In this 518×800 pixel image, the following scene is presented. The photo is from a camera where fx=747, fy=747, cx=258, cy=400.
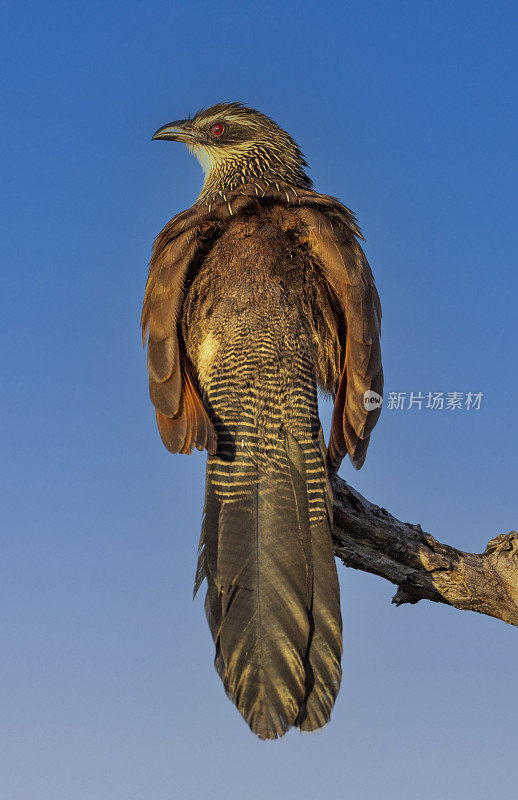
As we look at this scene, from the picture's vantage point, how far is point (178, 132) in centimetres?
651

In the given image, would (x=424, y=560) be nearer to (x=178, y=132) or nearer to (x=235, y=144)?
(x=235, y=144)

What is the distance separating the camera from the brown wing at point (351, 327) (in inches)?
171

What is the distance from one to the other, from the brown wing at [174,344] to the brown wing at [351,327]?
2.34 feet

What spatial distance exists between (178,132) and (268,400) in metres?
3.29

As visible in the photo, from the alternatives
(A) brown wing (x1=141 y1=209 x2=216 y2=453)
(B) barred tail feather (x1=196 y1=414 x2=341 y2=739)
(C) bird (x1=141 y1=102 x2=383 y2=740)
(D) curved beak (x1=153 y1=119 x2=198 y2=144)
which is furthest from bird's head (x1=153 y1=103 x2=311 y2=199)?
(B) barred tail feather (x1=196 y1=414 x2=341 y2=739)

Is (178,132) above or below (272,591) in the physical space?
above

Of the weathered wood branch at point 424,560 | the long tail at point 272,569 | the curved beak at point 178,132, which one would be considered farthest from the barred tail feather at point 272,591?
the curved beak at point 178,132

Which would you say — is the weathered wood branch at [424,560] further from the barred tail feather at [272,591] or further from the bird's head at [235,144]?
the bird's head at [235,144]

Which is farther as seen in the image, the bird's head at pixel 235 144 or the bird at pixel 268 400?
the bird's head at pixel 235 144

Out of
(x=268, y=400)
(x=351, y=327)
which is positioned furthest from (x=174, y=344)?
(x=351, y=327)

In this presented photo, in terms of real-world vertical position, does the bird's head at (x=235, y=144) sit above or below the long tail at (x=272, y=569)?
above

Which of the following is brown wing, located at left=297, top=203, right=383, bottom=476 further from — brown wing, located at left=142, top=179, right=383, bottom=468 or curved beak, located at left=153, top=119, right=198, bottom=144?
curved beak, located at left=153, top=119, right=198, bottom=144

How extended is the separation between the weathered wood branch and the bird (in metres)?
0.64

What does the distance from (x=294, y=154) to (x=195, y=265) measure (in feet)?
6.81
